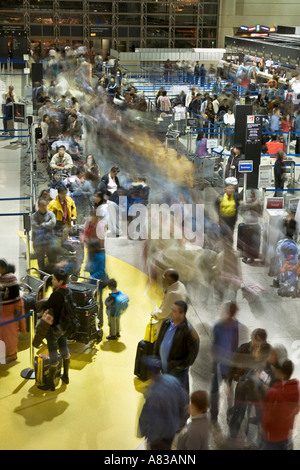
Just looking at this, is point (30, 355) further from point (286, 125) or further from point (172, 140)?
point (286, 125)

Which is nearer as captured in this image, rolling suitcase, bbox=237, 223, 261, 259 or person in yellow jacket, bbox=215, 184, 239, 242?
person in yellow jacket, bbox=215, 184, 239, 242

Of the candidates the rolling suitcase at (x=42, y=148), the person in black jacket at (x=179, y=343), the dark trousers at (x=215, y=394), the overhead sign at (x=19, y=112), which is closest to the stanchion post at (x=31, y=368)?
the person in black jacket at (x=179, y=343)

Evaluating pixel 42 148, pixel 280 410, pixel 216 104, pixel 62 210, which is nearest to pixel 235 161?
pixel 62 210

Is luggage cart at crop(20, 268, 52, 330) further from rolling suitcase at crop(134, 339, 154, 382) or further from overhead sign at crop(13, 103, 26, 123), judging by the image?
overhead sign at crop(13, 103, 26, 123)

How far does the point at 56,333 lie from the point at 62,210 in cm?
368

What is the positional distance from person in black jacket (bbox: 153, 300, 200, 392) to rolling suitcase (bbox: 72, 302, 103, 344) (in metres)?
1.88

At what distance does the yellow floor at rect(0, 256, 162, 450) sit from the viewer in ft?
19.9

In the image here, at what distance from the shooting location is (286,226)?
10.0 metres

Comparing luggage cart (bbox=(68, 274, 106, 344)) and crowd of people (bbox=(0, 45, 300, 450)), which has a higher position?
crowd of people (bbox=(0, 45, 300, 450))

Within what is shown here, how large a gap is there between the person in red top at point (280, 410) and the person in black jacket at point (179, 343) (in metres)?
0.91

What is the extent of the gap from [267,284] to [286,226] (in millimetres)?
1047

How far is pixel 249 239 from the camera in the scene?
34.1 feet

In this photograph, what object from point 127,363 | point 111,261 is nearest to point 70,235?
point 111,261

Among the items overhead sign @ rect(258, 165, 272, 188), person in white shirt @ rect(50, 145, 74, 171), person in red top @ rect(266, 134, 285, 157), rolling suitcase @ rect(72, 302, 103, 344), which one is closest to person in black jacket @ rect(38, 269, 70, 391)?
rolling suitcase @ rect(72, 302, 103, 344)
